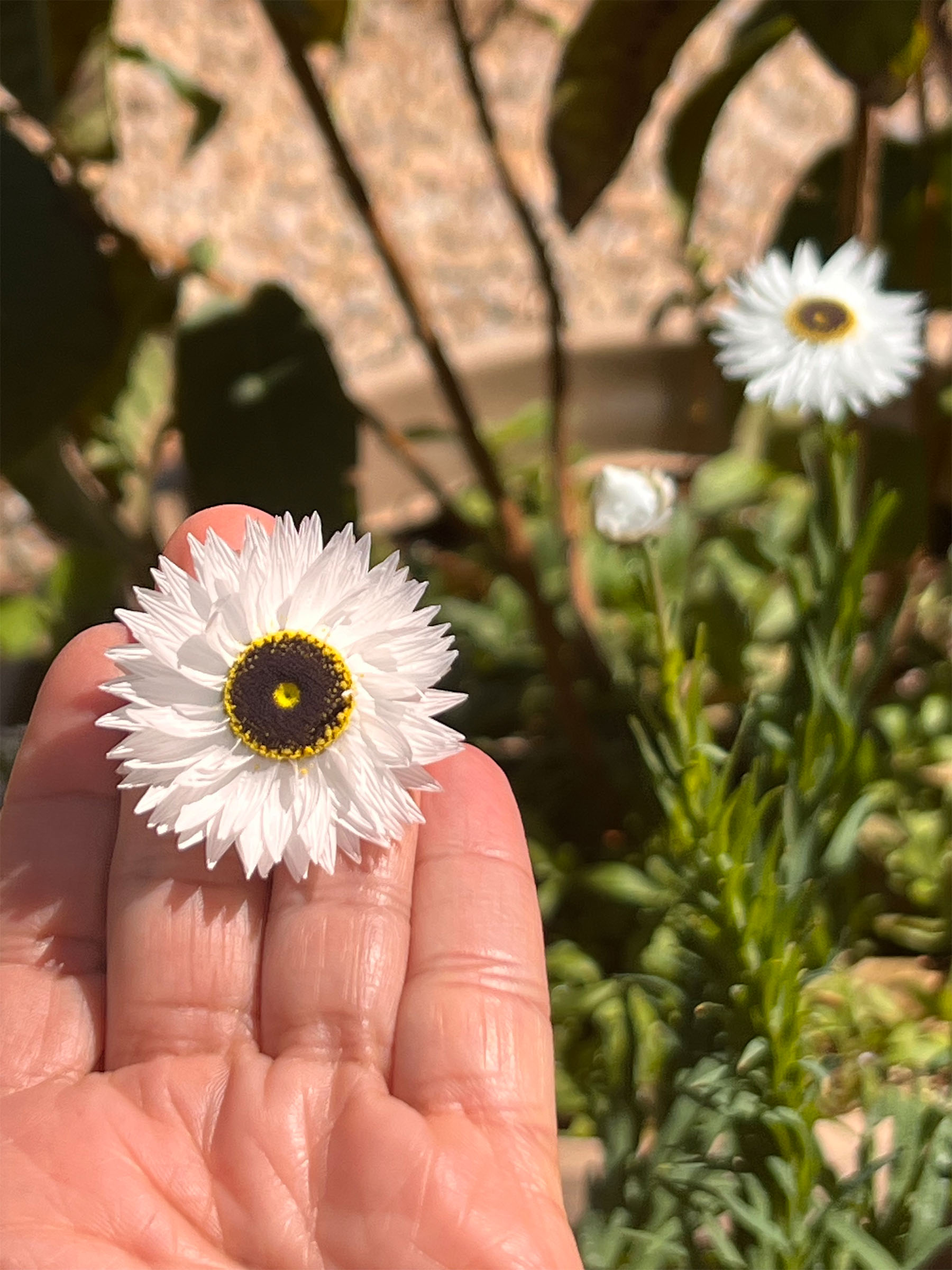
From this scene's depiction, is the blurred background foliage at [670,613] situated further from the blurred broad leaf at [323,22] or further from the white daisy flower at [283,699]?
the white daisy flower at [283,699]

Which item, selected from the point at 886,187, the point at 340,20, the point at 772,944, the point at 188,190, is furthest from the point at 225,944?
the point at 188,190

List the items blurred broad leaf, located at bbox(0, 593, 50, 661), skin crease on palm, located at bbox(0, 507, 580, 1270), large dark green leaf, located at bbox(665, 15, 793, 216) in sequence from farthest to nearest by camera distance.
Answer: blurred broad leaf, located at bbox(0, 593, 50, 661) < large dark green leaf, located at bbox(665, 15, 793, 216) < skin crease on palm, located at bbox(0, 507, 580, 1270)

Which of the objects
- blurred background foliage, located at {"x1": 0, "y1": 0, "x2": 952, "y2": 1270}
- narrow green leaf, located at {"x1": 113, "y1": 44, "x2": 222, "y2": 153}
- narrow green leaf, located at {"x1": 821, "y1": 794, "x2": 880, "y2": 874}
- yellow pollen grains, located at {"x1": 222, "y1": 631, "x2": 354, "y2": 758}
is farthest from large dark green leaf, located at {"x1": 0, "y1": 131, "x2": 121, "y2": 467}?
narrow green leaf, located at {"x1": 821, "y1": 794, "x2": 880, "y2": 874}

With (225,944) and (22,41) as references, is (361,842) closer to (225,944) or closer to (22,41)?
(225,944)

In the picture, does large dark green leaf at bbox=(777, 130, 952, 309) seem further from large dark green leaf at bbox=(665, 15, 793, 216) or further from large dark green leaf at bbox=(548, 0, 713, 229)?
large dark green leaf at bbox=(548, 0, 713, 229)

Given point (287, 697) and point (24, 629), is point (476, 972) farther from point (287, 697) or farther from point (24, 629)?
point (24, 629)

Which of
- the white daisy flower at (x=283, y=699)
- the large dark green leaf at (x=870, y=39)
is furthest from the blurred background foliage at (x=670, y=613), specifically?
the white daisy flower at (x=283, y=699)
